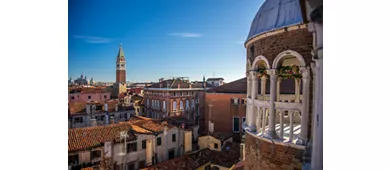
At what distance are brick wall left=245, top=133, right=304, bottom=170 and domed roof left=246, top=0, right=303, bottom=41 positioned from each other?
3.44 ft

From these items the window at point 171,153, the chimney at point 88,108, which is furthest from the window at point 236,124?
the chimney at point 88,108

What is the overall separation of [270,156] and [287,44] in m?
1.05

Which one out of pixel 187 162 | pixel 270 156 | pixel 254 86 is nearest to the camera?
pixel 270 156

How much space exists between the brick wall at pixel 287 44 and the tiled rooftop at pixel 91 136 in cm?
431

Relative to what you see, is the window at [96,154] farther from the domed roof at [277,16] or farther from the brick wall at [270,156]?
the domed roof at [277,16]

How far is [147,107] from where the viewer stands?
12.8 meters

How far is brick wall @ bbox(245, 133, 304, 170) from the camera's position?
1966mm

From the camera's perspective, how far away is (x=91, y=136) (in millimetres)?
5344

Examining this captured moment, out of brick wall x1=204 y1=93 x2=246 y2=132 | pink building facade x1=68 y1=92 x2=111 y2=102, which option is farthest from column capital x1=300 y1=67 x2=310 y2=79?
pink building facade x1=68 y1=92 x2=111 y2=102

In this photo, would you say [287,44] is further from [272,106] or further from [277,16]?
[272,106]

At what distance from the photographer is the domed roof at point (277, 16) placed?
1.88 metres

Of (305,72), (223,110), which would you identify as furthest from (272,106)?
(223,110)

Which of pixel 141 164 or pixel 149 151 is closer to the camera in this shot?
pixel 141 164
